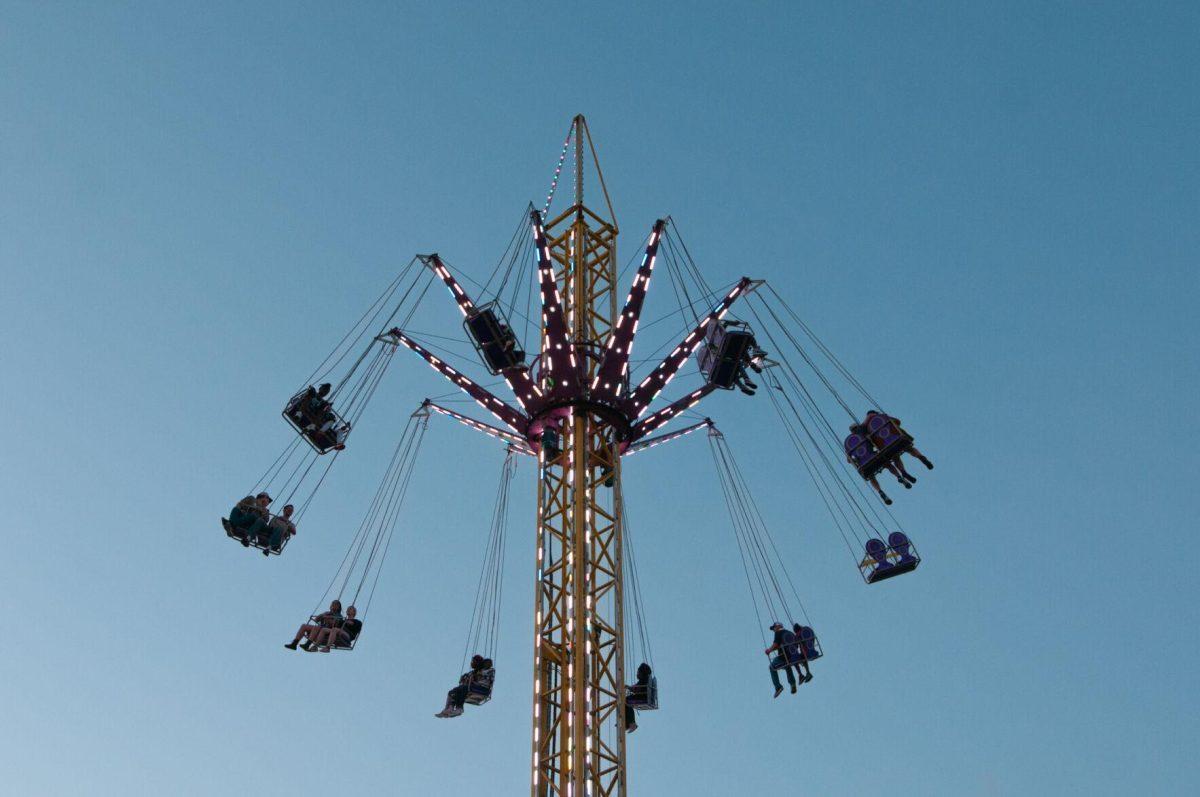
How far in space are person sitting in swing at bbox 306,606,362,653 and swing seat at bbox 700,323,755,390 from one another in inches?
393

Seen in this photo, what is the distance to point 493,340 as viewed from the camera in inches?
1072

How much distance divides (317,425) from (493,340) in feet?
15.4

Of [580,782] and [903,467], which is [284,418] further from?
[903,467]

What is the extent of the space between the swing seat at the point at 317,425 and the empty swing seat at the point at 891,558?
1215 cm

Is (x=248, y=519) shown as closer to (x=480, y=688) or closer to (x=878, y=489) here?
(x=480, y=688)

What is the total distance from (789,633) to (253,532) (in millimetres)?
12314

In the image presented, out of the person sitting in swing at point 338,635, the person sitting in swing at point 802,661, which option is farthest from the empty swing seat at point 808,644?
the person sitting in swing at point 338,635

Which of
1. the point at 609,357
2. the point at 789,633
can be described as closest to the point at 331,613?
the point at 609,357

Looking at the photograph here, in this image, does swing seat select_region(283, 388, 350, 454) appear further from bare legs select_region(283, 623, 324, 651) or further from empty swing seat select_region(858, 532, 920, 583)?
empty swing seat select_region(858, 532, 920, 583)

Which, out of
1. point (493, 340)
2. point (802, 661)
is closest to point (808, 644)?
point (802, 661)

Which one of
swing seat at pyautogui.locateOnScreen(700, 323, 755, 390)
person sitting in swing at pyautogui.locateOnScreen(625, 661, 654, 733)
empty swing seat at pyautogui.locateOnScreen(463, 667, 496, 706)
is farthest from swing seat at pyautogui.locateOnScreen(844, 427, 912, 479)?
empty swing seat at pyautogui.locateOnScreen(463, 667, 496, 706)

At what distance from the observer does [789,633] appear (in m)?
28.8

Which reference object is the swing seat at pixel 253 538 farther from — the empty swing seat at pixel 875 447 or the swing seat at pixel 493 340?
the empty swing seat at pixel 875 447

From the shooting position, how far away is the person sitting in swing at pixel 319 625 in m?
28.2
